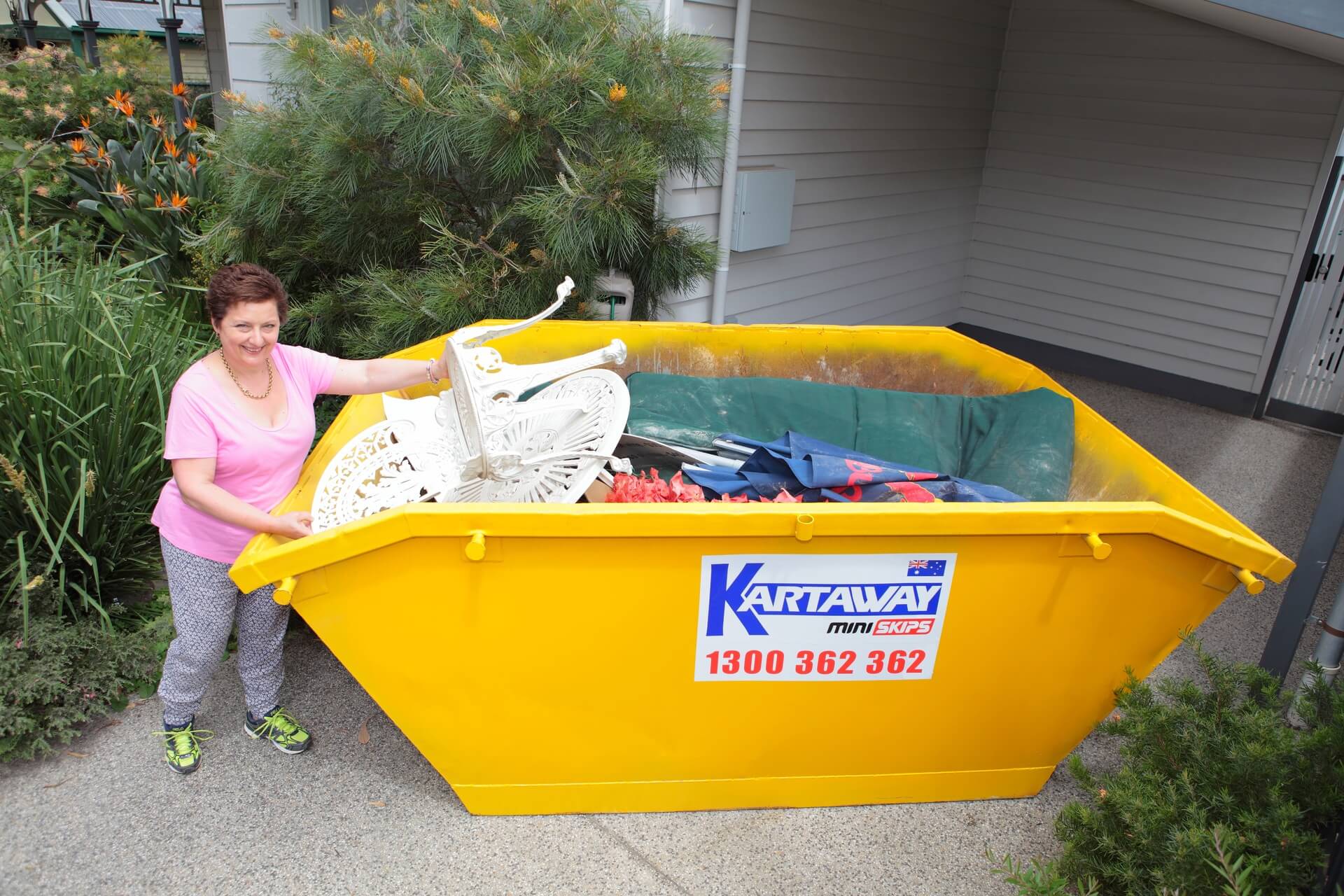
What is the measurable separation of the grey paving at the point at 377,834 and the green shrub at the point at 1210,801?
37 centimetres

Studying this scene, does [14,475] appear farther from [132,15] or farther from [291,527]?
[132,15]

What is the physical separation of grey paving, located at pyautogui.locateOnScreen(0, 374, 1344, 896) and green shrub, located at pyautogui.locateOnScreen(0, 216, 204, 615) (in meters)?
0.54

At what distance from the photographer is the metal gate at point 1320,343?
551 cm

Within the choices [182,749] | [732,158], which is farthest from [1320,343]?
[182,749]

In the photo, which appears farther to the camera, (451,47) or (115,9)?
(115,9)

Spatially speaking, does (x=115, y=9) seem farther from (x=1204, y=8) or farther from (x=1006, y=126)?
(x=1204, y=8)

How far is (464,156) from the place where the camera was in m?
3.62

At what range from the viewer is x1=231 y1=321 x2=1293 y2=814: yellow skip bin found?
2014 mm

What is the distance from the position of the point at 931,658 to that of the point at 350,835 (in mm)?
1574

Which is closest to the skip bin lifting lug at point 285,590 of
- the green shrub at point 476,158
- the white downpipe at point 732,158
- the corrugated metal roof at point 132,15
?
the green shrub at point 476,158

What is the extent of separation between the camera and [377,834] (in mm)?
2348

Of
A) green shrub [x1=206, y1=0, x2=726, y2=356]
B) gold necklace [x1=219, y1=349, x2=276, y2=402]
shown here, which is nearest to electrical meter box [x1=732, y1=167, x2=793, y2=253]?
green shrub [x1=206, y1=0, x2=726, y2=356]

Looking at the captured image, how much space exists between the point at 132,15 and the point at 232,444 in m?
16.7

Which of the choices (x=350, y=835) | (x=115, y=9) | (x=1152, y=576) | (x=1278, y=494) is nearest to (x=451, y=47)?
(x=350, y=835)
